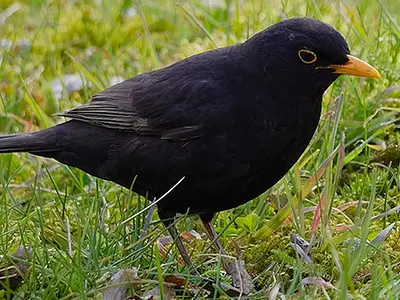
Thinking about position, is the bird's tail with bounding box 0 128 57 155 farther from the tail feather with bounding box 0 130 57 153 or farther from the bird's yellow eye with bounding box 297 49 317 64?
the bird's yellow eye with bounding box 297 49 317 64

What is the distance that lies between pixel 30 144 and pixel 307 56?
173cm

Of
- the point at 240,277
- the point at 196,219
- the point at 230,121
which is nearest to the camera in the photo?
the point at 240,277

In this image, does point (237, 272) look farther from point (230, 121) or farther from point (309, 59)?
point (309, 59)

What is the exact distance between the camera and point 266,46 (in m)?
4.51

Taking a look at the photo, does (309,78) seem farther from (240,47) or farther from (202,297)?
(202,297)

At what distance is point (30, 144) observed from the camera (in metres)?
5.15

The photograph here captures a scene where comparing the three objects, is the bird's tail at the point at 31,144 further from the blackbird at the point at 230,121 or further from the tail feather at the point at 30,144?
the blackbird at the point at 230,121

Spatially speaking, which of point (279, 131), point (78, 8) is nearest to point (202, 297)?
point (279, 131)

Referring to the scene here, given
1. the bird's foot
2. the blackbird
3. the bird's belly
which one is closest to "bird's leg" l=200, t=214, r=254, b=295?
the bird's foot

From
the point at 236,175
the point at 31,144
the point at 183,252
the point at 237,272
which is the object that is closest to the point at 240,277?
the point at 237,272

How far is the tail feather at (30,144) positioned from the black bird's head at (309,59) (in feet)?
4.60

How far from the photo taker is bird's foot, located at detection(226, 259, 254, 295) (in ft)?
13.3

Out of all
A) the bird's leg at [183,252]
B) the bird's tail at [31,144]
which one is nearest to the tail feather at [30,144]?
the bird's tail at [31,144]

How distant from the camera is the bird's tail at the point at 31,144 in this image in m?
5.13
